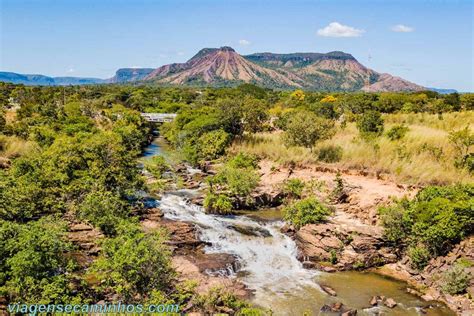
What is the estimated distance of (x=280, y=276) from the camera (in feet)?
56.0

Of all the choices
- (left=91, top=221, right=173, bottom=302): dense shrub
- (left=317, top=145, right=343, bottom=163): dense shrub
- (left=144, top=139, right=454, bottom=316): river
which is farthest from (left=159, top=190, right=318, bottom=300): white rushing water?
(left=317, top=145, right=343, bottom=163): dense shrub

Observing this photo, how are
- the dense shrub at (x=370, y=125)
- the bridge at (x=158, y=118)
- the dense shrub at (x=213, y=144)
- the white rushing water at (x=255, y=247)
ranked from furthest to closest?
the bridge at (x=158, y=118)
the dense shrub at (x=213, y=144)
the dense shrub at (x=370, y=125)
the white rushing water at (x=255, y=247)

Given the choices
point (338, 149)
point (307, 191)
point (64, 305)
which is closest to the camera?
point (64, 305)

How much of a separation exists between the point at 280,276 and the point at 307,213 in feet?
14.3

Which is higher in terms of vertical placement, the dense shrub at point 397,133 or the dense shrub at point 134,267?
the dense shrub at point 397,133

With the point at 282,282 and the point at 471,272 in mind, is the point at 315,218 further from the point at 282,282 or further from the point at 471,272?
the point at 471,272

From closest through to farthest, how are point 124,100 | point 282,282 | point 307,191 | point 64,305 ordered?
point 64,305
point 282,282
point 307,191
point 124,100

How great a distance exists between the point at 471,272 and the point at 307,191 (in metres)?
10.6

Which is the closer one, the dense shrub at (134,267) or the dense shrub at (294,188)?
the dense shrub at (134,267)

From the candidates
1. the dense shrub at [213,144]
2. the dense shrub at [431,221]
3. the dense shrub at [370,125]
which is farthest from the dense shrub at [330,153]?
the dense shrub at [431,221]

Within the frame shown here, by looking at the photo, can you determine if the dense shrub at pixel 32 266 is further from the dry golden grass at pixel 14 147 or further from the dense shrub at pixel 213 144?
the dense shrub at pixel 213 144

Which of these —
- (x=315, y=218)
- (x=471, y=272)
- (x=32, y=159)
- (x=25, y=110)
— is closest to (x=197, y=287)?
(x=315, y=218)

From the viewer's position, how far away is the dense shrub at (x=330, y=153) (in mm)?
28925

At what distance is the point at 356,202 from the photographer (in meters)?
22.4
